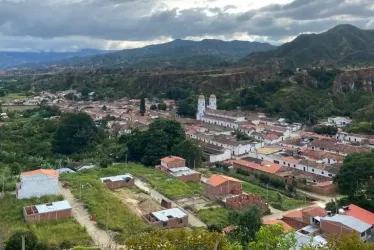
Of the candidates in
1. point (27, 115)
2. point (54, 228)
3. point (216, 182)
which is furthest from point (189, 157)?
point (27, 115)

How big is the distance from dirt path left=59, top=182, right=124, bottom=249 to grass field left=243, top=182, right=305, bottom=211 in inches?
459

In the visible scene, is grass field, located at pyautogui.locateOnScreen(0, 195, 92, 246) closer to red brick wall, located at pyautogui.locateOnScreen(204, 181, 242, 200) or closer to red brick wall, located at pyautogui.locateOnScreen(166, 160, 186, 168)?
red brick wall, located at pyautogui.locateOnScreen(204, 181, 242, 200)

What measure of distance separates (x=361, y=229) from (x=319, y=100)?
170 ft

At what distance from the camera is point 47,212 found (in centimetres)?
2202

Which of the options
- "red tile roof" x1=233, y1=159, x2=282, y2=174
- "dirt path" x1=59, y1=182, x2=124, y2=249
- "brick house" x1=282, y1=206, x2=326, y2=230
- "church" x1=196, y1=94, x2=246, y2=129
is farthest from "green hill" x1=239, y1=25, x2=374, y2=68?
"dirt path" x1=59, y1=182, x2=124, y2=249

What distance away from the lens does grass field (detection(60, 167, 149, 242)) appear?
2086 cm

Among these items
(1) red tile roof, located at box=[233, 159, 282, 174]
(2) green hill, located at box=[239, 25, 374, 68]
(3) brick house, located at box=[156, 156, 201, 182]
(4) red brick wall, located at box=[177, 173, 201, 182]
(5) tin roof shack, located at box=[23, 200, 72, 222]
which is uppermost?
(2) green hill, located at box=[239, 25, 374, 68]

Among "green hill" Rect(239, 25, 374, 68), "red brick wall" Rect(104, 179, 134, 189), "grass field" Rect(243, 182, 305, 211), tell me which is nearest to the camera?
"grass field" Rect(243, 182, 305, 211)

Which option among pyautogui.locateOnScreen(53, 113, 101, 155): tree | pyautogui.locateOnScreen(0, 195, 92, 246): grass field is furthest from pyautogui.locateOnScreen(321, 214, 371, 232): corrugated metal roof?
pyautogui.locateOnScreen(53, 113, 101, 155): tree

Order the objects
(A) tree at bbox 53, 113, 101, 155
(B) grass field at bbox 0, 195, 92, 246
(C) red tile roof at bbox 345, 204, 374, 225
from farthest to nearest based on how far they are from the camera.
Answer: (A) tree at bbox 53, 113, 101, 155, (C) red tile roof at bbox 345, 204, 374, 225, (B) grass field at bbox 0, 195, 92, 246

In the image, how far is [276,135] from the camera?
4812 cm

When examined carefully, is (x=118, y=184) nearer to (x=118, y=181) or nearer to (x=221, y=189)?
(x=118, y=181)

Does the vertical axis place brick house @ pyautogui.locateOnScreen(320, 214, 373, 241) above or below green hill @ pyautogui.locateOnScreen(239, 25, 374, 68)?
below

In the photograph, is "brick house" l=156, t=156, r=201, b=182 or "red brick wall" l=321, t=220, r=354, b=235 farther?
"brick house" l=156, t=156, r=201, b=182
